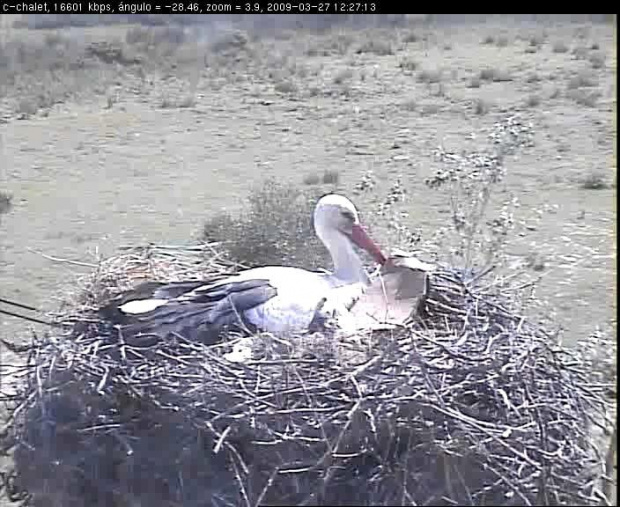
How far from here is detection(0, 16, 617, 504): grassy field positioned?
355 inches

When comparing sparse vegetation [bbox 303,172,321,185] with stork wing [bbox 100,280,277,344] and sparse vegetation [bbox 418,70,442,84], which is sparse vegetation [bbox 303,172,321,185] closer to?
sparse vegetation [bbox 418,70,442,84]

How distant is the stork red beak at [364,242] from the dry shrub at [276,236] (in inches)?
57.5

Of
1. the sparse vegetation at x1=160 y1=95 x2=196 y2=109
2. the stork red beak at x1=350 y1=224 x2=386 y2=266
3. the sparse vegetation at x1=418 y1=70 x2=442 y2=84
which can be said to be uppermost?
the stork red beak at x1=350 y1=224 x2=386 y2=266

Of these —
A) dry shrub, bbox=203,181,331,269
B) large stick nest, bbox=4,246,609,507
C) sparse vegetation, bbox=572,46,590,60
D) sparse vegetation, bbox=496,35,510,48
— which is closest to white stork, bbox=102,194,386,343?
large stick nest, bbox=4,246,609,507

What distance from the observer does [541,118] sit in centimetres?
1407

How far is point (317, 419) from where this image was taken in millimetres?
3738

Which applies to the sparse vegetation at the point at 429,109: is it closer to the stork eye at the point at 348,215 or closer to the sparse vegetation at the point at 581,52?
the sparse vegetation at the point at 581,52

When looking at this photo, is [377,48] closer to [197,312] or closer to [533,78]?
[533,78]

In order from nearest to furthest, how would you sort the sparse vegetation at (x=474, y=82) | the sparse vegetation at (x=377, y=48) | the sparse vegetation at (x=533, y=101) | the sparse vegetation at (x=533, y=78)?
the sparse vegetation at (x=533, y=101)
the sparse vegetation at (x=474, y=82)
the sparse vegetation at (x=533, y=78)
the sparse vegetation at (x=377, y=48)

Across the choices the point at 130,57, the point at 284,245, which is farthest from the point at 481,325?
the point at 130,57

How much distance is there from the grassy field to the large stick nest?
2.63m

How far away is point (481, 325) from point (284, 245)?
9.97ft

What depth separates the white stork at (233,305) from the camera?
4434mm

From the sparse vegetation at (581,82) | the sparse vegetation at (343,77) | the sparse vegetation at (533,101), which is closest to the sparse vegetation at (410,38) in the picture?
the sparse vegetation at (343,77)
